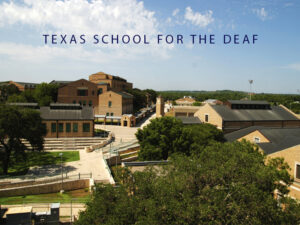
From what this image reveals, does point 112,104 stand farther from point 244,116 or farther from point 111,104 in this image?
point 244,116

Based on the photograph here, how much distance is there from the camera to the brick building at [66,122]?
40531 millimetres

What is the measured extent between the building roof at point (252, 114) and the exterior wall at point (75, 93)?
34102mm

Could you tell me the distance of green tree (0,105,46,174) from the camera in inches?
934

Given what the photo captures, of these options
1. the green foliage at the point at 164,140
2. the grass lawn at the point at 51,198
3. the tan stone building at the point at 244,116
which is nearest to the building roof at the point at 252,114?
the tan stone building at the point at 244,116

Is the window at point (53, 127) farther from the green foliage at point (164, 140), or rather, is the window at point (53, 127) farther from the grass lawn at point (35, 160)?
the green foliage at point (164, 140)

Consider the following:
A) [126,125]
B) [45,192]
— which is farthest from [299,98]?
[45,192]

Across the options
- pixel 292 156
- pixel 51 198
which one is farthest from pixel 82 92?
pixel 292 156

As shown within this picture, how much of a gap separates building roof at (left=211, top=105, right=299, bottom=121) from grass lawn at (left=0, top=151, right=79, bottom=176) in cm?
2776

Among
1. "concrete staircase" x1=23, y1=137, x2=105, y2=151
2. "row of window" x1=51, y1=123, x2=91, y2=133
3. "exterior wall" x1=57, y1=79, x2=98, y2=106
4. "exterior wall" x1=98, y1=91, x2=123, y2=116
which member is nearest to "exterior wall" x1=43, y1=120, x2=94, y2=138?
"row of window" x1=51, y1=123, x2=91, y2=133

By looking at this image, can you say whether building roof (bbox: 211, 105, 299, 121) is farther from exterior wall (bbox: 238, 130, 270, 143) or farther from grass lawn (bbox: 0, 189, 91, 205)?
grass lawn (bbox: 0, 189, 91, 205)

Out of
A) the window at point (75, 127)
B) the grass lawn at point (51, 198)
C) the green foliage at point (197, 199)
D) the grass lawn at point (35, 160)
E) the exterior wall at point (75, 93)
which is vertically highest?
the exterior wall at point (75, 93)

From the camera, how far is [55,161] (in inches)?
1200

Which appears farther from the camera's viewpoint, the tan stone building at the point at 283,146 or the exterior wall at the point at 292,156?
the exterior wall at the point at 292,156

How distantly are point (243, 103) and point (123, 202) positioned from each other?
43729mm
